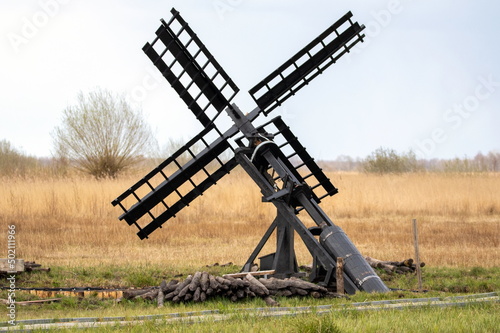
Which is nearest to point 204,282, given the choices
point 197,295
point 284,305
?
point 197,295

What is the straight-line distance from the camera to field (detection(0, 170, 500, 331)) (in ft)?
56.1

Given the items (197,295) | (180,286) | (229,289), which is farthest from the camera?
(180,286)

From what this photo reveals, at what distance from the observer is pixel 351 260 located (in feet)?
44.4

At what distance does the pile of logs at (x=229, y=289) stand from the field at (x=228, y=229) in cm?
74

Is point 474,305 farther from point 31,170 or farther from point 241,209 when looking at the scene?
point 31,170

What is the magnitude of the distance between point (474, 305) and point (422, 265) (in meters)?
5.67

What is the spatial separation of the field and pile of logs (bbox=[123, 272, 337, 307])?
0.74 m

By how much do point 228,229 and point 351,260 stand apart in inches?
490

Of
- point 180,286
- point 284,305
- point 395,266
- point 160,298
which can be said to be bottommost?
point 284,305

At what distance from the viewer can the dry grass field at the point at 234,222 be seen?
20672 mm

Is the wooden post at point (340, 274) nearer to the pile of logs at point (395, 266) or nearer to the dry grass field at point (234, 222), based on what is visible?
the pile of logs at point (395, 266)

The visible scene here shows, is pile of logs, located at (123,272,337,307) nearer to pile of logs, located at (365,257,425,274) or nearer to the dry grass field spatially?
pile of logs, located at (365,257,425,274)

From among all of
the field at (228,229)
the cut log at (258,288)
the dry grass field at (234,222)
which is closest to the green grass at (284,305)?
the field at (228,229)

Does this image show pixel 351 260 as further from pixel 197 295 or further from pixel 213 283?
pixel 197 295
